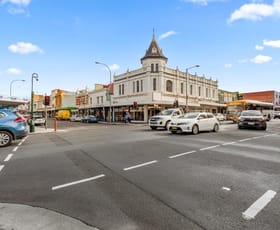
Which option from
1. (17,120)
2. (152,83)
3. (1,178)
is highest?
(152,83)

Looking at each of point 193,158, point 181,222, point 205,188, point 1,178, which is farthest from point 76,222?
point 193,158

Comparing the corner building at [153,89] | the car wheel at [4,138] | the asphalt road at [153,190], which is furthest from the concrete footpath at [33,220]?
the corner building at [153,89]

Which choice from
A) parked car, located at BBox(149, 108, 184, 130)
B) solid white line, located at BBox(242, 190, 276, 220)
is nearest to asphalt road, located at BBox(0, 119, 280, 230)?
solid white line, located at BBox(242, 190, 276, 220)

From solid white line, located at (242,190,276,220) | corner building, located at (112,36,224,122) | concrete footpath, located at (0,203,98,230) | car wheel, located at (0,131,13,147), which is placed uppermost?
corner building, located at (112,36,224,122)

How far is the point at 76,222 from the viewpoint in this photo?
9.98 ft

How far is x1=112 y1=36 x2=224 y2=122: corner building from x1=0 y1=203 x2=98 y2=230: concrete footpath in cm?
3001

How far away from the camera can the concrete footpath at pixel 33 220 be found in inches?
115

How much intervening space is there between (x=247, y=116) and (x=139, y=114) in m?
20.5

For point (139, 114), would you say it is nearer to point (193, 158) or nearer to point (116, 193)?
point (193, 158)

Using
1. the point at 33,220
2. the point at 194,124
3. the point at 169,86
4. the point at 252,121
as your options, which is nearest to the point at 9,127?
the point at 33,220

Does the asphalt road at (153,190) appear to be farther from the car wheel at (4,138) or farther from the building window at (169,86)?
the building window at (169,86)

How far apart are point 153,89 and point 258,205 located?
3442 centimetres

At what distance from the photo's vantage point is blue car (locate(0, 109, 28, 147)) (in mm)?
10344

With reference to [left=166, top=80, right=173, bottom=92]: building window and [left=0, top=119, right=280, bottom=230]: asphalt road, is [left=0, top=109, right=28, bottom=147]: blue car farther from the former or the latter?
[left=166, top=80, right=173, bottom=92]: building window
